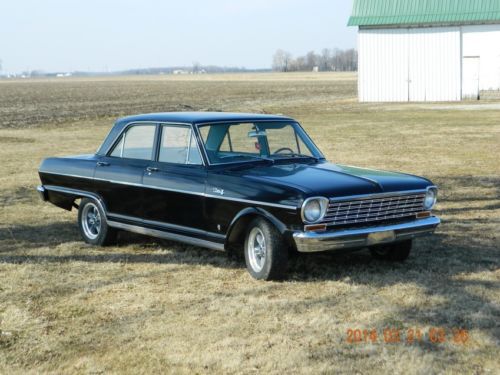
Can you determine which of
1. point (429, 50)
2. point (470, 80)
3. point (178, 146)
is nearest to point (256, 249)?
point (178, 146)

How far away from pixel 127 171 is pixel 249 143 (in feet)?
4.36

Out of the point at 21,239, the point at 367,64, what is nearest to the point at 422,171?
the point at 21,239

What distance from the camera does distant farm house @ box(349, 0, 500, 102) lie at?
39.7 metres

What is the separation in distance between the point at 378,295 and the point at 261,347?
156 cm

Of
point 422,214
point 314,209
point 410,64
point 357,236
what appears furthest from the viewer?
point 410,64

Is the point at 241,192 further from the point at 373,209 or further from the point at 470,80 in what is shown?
the point at 470,80

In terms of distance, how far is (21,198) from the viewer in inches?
473

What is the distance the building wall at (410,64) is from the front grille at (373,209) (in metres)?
33.9

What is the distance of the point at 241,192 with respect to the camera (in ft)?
22.5

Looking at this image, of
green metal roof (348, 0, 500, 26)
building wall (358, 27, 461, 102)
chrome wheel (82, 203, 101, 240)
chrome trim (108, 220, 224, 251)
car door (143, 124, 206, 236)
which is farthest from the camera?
green metal roof (348, 0, 500, 26)

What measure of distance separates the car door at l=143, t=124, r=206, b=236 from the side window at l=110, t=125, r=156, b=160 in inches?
5.6

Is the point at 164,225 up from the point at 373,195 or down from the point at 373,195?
down

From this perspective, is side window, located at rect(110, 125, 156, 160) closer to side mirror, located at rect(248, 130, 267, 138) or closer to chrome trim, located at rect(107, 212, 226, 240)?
chrome trim, located at rect(107, 212, 226, 240)

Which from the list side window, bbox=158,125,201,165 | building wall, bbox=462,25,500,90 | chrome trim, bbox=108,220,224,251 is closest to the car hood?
side window, bbox=158,125,201,165
